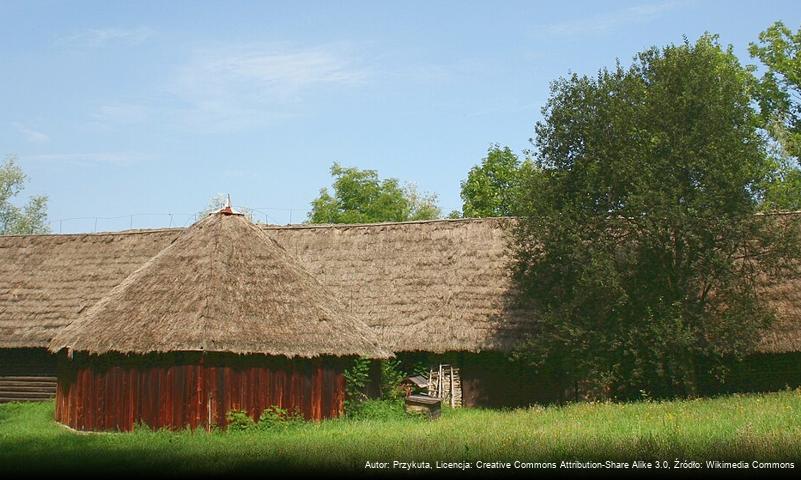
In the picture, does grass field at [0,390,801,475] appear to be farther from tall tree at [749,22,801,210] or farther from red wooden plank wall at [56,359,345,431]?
tall tree at [749,22,801,210]

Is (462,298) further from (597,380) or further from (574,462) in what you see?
(574,462)

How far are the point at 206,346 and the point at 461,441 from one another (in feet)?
24.8

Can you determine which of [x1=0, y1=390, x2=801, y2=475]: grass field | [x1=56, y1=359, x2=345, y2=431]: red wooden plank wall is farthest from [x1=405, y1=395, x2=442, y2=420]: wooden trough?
[x1=56, y1=359, x2=345, y2=431]: red wooden plank wall

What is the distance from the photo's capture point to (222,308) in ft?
73.0

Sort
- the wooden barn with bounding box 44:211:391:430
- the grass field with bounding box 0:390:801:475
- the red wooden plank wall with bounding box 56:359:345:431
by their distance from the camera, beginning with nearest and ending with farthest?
A: the grass field with bounding box 0:390:801:475
the red wooden plank wall with bounding box 56:359:345:431
the wooden barn with bounding box 44:211:391:430

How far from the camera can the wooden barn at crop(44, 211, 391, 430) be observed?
21328mm

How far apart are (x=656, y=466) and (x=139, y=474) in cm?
767

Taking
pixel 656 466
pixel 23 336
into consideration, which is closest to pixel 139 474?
pixel 656 466

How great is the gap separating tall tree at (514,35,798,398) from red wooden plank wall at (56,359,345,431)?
579cm

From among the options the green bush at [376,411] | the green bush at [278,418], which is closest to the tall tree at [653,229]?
the green bush at [376,411]

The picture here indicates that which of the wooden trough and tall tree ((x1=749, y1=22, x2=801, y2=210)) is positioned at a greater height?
tall tree ((x1=749, y1=22, x2=801, y2=210))

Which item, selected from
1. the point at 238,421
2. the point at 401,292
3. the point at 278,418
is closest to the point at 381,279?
the point at 401,292

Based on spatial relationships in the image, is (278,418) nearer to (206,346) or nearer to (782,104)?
(206,346)

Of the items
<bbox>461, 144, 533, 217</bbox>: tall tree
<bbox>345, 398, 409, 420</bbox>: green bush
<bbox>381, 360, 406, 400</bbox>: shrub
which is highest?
<bbox>461, 144, 533, 217</bbox>: tall tree
